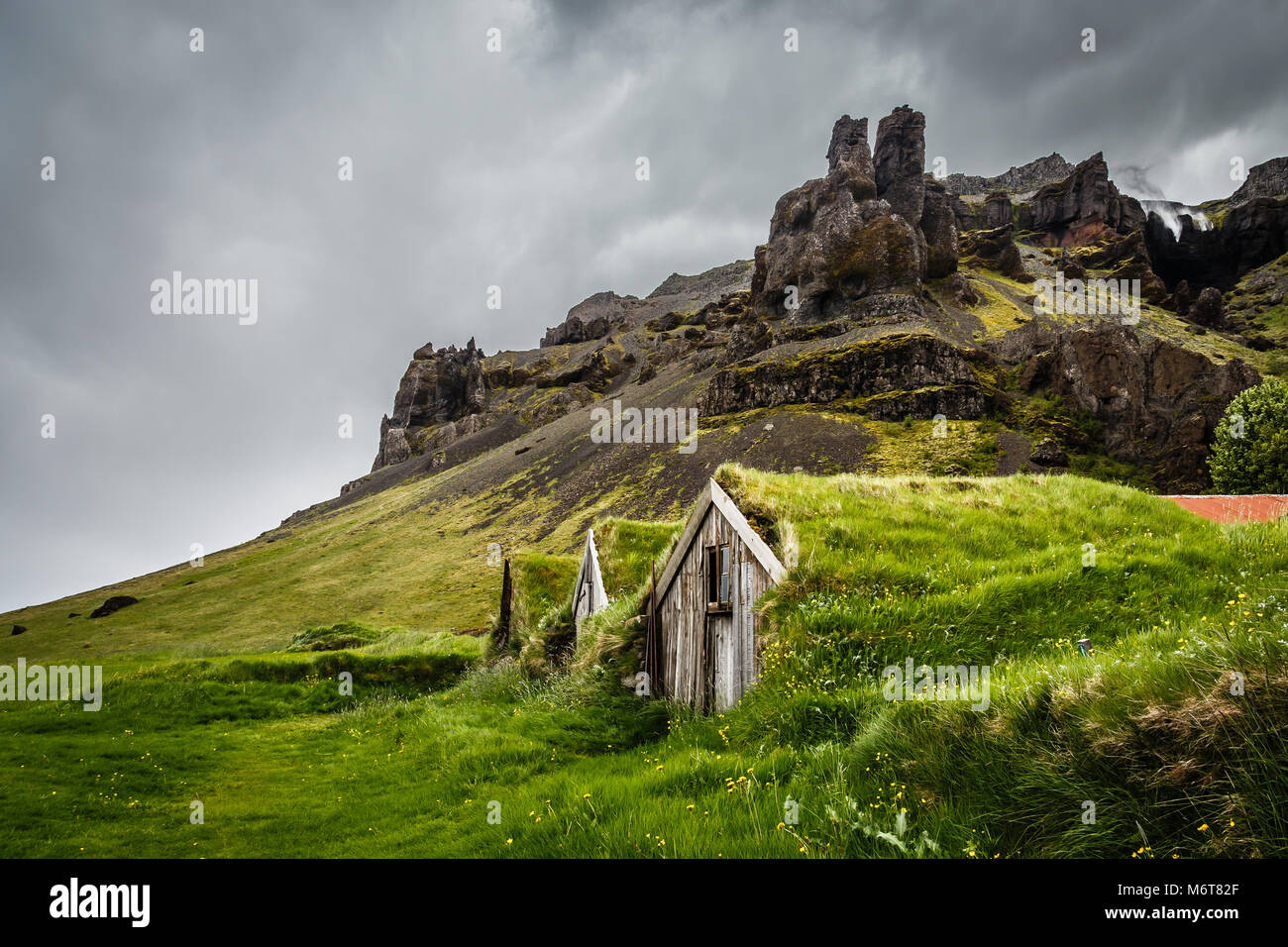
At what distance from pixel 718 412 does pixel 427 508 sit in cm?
6415

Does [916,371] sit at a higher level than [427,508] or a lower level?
higher

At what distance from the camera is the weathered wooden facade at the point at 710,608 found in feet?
30.5

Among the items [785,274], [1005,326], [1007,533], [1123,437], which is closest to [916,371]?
[1123,437]

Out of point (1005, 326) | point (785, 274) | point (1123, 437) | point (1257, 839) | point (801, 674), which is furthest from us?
point (785, 274)

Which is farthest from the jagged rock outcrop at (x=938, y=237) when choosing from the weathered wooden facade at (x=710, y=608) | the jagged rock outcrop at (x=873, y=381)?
the weathered wooden facade at (x=710, y=608)

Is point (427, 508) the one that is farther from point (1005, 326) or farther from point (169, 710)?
point (1005, 326)

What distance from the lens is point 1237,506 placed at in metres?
21.6

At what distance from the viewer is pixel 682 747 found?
776 cm

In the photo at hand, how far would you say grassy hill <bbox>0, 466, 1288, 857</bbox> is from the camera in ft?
11.6

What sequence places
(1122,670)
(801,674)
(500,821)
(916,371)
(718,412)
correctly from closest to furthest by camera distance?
(1122,670) < (500,821) < (801,674) < (916,371) < (718,412)

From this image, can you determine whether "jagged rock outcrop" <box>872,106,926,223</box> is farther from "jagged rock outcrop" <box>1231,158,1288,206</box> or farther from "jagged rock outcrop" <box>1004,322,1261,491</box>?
"jagged rock outcrop" <box>1231,158,1288,206</box>

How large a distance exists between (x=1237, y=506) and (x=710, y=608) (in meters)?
24.0

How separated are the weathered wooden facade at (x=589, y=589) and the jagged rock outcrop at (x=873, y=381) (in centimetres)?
7560
